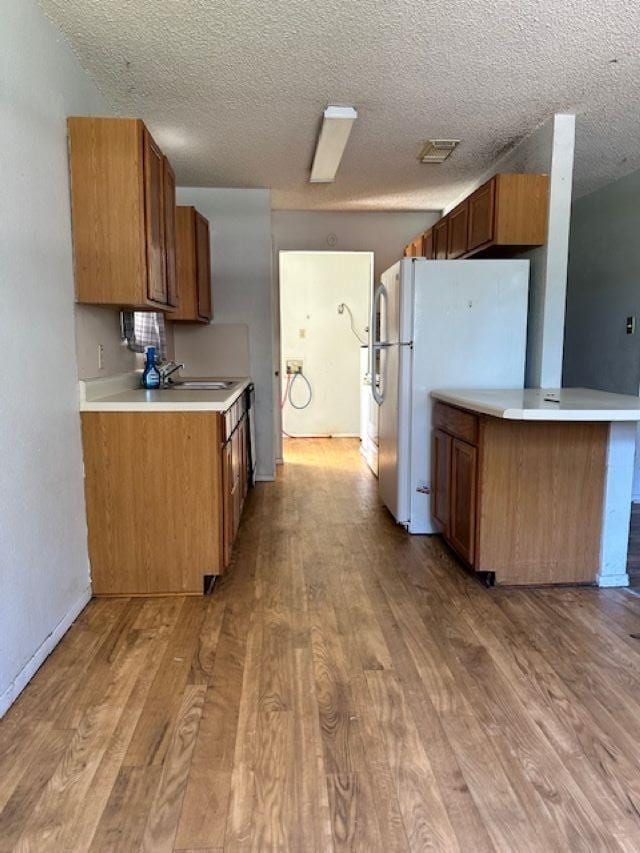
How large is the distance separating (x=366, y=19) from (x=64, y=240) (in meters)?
1.46

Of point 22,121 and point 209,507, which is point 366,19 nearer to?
point 22,121

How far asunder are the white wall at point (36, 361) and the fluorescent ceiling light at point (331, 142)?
1.28m

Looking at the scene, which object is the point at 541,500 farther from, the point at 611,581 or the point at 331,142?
the point at 331,142

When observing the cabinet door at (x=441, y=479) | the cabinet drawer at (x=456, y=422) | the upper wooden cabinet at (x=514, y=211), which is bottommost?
the cabinet door at (x=441, y=479)

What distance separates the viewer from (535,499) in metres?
2.55

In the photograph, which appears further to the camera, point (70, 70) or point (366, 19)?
point (70, 70)

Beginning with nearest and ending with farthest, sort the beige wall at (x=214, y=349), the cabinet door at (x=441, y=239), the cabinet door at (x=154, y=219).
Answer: the cabinet door at (x=154, y=219), the cabinet door at (x=441, y=239), the beige wall at (x=214, y=349)

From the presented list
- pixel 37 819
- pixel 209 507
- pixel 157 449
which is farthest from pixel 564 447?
pixel 37 819

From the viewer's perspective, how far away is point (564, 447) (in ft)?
8.29

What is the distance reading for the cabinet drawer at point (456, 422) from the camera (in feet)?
8.62

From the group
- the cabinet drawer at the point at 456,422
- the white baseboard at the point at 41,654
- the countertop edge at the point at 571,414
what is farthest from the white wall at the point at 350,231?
the white baseboard at the point at 41,654

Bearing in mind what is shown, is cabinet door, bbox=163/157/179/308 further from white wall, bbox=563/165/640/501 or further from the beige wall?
white wall, bbox=563/165/640/501

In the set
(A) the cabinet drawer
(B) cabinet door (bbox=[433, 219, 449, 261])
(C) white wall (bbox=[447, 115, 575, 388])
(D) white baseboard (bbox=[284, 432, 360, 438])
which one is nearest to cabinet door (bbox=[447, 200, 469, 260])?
(B) cabinet door (bbox=[433, 219, 449, 261])

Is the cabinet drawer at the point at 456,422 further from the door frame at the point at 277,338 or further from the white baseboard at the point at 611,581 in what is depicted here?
the door frame at the point at 277,338
